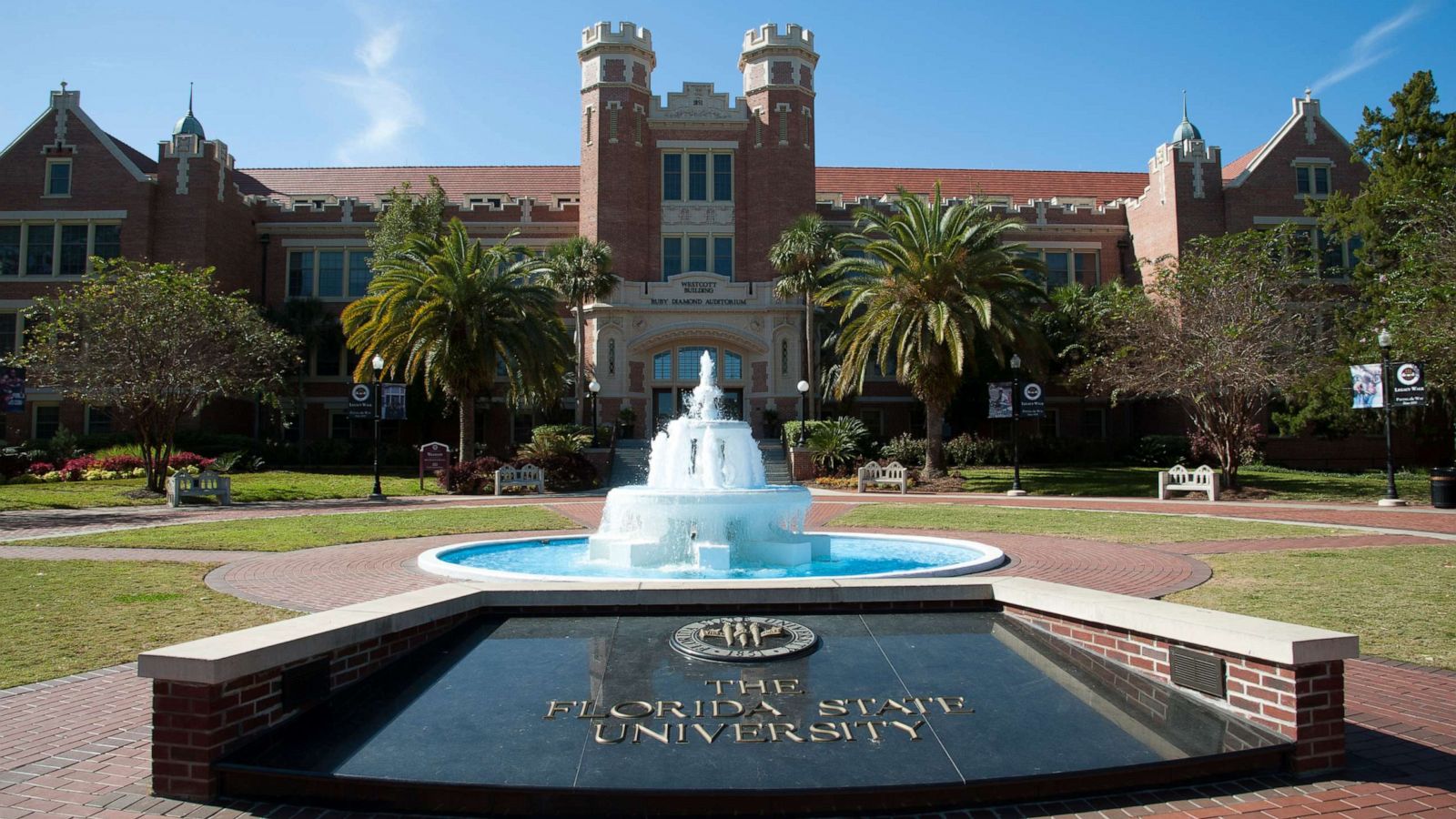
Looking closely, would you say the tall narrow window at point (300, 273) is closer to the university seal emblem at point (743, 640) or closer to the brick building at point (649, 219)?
the brick building at point (649, 219)

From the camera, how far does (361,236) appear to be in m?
41.2

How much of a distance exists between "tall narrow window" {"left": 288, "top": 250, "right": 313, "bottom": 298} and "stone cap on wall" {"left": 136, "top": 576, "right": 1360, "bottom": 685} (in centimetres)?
3934

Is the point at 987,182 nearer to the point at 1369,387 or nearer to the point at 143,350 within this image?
the point at 1369,387

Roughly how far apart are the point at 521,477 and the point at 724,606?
70.5 feet

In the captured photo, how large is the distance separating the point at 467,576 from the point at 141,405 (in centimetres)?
1977

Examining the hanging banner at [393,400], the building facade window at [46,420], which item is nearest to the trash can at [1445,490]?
the hanging banner at [393,400]

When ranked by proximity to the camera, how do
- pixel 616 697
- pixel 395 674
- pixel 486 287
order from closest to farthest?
1. pixel 616 697
2. pixel 395 674
3. pixel 486 287

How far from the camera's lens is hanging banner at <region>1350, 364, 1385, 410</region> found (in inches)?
893

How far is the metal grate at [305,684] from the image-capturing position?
4703mm

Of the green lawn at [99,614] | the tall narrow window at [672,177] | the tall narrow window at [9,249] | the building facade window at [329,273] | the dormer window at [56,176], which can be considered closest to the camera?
the green lawn at [99,614]

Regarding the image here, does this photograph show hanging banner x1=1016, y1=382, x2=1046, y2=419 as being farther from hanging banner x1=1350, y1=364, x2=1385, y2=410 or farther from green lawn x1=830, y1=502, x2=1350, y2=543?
hanging banner x1=1350, y1=364, x2=1385, y2=410

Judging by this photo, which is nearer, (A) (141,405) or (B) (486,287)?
(A) (141,405)

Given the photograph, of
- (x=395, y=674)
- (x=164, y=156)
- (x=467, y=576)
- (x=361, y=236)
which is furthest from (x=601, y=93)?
(x=395, y=674)

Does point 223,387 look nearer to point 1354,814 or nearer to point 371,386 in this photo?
point 371,386
